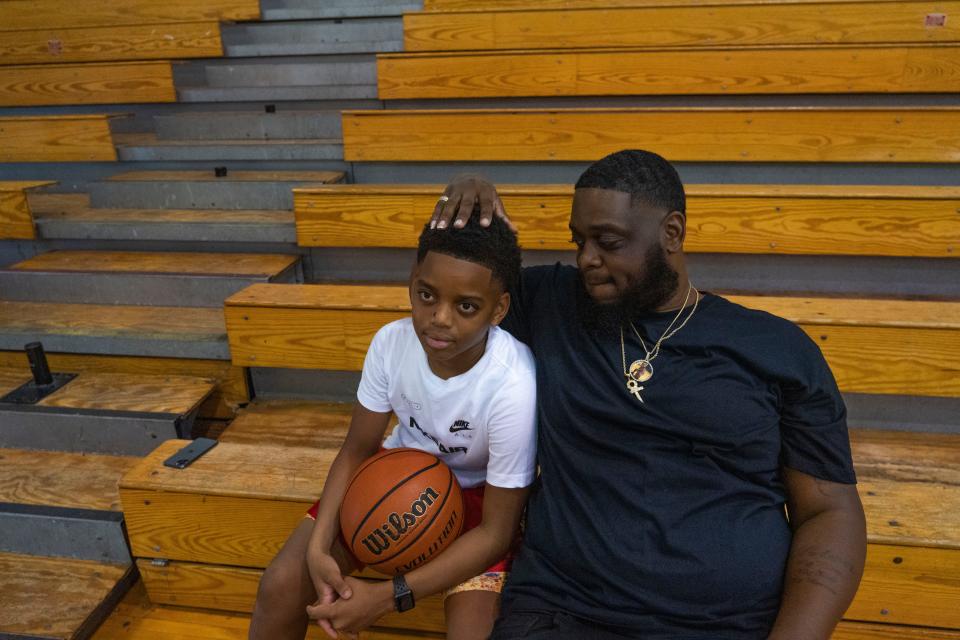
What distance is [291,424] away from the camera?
193cm

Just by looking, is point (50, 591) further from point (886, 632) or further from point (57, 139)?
point (57, 139)

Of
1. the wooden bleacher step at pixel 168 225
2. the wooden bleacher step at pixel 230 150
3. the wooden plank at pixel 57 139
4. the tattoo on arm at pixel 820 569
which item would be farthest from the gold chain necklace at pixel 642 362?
the wooden plank at pixel 57 139

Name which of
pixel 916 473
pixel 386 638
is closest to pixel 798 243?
pixel 916 473

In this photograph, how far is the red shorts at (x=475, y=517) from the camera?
1.13 meters

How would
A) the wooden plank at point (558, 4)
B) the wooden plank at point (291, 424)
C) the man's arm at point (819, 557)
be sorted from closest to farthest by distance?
1. the man's arm at point (819, 557)
2. the wooden plank at point (291, 424)
3. the wooden plank at point (558, 4)

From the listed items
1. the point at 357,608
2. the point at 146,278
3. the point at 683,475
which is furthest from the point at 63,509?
the point at 683,475

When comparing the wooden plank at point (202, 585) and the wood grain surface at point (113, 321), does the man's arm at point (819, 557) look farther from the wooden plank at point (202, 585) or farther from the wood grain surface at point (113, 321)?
the wood grain surface at point (113, 321)

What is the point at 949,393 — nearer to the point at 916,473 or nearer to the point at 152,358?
the point at 916,473

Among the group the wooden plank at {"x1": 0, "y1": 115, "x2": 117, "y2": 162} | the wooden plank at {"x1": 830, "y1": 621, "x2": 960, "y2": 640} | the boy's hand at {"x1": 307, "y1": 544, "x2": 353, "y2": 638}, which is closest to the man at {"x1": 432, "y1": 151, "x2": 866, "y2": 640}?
the boy's hand at {"x1": 307, "y1": 544, "x2": 353, "y2": 638}

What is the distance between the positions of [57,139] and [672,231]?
3070mm

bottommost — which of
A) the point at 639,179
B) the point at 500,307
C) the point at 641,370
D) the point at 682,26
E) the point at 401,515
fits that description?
the point at 401,515

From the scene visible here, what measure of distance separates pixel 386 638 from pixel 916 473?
1399 millimetres

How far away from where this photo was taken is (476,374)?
1.09 m

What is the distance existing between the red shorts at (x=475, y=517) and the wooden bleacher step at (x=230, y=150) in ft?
6.50
